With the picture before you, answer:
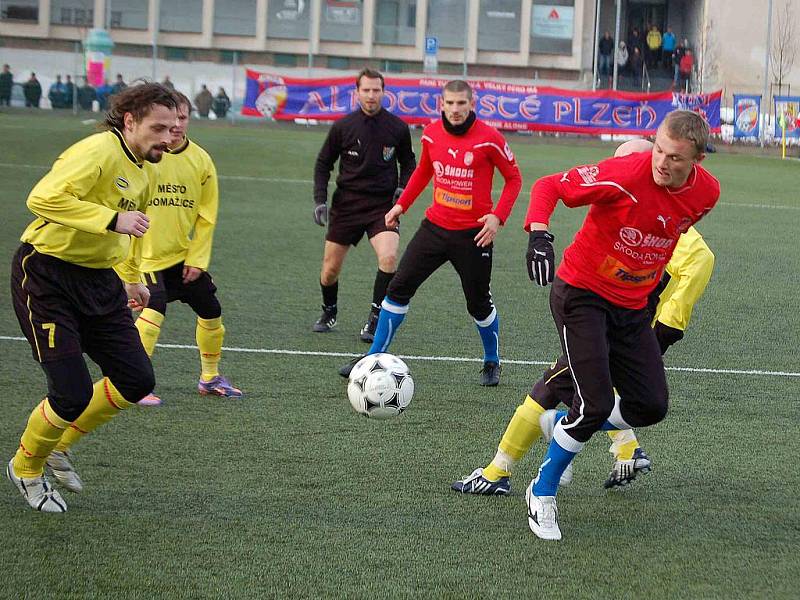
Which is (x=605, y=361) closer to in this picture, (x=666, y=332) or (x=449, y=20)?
(x=666, y=332)

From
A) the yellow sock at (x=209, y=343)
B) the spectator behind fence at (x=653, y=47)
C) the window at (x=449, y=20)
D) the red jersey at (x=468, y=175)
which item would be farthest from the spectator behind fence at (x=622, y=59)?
the yellow sock at (x=209, y=343)

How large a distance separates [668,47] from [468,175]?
44.0m

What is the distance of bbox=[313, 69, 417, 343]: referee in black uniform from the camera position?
31.8 feet

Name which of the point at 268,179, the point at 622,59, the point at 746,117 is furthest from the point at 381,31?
the point at 268,179

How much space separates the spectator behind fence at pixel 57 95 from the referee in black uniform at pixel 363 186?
111 ft

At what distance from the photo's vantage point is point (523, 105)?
3622 centimetres

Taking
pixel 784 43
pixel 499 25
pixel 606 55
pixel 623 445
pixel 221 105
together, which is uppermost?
pixel 499 25

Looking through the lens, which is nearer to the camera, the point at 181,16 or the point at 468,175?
the point at 468,175

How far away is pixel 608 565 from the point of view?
491 cm

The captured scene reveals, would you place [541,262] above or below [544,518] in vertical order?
above

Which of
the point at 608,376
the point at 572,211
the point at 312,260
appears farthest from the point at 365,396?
the point at 572,211

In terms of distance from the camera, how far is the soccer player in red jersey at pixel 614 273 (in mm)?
5121

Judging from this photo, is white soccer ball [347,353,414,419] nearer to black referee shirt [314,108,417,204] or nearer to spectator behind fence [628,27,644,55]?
black referee shirt [314,108,417,204]

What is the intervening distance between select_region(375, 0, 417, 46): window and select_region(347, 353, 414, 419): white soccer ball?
5174 cm
